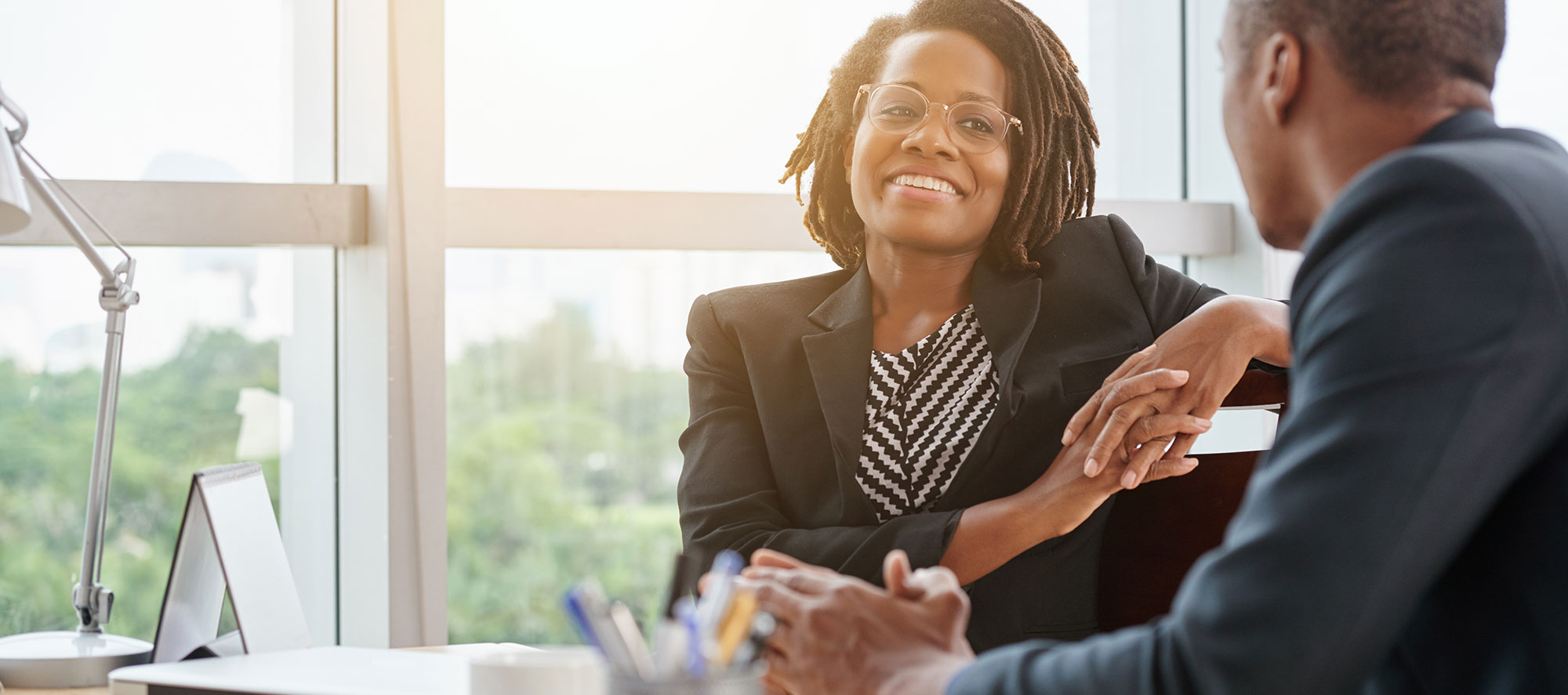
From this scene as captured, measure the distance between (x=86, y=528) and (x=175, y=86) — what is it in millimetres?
1004

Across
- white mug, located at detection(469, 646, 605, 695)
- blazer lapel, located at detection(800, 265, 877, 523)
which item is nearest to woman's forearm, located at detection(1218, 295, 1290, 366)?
blazer lapel, located at detection(800, 265, 877, 523)

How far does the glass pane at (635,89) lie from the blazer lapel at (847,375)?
0.72 meters

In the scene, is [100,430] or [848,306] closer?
[100,430]

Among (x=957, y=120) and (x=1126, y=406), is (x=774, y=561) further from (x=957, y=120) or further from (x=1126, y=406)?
(x=957, y=120)

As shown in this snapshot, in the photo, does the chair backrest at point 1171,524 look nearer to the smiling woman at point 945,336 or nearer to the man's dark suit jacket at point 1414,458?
the smiling woman at point 945,336

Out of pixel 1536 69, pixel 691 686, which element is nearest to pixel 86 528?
pixel 691 686

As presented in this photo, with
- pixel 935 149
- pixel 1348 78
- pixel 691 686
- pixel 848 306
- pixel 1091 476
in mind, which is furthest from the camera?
pixel 848 306

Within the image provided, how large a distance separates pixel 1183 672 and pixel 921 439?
86cm

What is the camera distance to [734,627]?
2.04 feet

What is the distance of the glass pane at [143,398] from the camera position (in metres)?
1.97

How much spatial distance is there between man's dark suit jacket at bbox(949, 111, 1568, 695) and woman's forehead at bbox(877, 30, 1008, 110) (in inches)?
35.8

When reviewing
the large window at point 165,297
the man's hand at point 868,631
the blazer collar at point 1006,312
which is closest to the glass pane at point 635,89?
the large window at point 165,297

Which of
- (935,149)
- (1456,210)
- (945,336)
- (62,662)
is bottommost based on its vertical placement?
(62,662)

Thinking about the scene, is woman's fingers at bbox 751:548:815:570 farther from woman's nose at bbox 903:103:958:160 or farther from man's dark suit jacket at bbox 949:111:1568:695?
woman's nose at bbox 903:103:958:160
